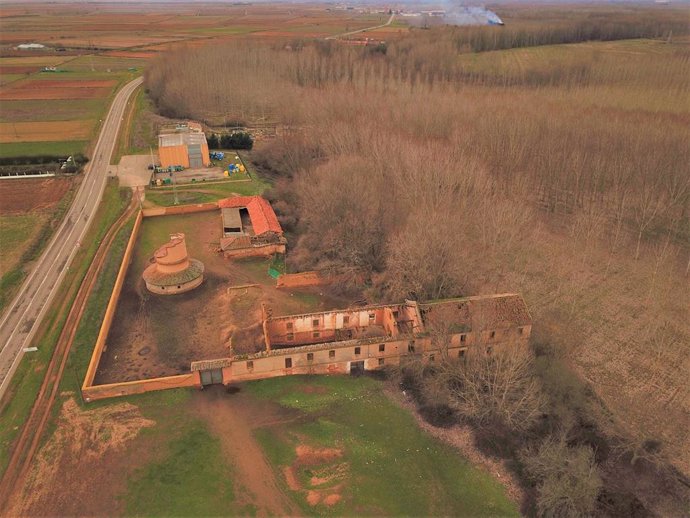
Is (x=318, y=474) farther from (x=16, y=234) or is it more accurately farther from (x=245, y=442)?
(x=16, y=234)

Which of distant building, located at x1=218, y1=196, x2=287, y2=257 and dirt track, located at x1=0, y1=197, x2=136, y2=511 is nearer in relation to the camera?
dirt track, located at x1=0, y1=197, x2=136, y2=511

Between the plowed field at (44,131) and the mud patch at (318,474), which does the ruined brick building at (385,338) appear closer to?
the mud patch at (318,474)

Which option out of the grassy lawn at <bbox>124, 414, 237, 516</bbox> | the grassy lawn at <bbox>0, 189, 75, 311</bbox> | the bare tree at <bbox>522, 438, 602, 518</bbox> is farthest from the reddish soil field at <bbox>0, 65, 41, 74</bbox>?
the bare tree at <bbox>522, 438, 602, 518</bbox>

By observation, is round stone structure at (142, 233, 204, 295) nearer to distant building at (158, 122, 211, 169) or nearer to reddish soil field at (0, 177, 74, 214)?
reddish soil field at (0, 177, 74, 214)

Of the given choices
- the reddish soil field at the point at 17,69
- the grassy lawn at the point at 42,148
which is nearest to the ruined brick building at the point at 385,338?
the grassy lawn at the point at 42,148

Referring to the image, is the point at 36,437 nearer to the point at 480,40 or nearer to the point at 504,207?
the point at 504,207

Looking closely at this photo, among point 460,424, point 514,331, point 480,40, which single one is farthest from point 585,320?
point 480,40
